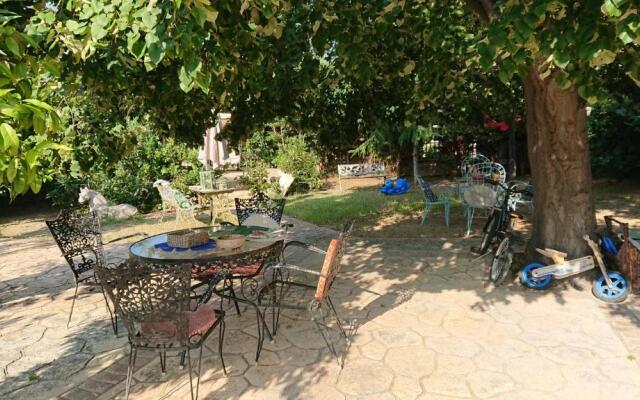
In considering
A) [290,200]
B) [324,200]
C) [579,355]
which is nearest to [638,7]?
[579,355]

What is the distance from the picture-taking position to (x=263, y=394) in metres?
2.96

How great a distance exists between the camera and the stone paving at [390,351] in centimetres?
→ 299

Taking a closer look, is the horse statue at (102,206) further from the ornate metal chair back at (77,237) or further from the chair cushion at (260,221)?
the chair cushion at (260,221)

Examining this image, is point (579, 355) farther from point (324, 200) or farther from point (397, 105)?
point (324, 200)

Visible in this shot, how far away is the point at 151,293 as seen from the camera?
2.62 meters

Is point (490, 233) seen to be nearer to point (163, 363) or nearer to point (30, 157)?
point (163, 363)

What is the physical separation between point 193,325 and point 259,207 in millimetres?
3232

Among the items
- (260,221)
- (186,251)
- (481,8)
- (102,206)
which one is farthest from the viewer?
(102,206)

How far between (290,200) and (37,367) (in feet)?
32.9

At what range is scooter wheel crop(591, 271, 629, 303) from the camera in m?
4.24

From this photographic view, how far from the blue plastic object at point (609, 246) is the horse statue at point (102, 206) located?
34.4 ft

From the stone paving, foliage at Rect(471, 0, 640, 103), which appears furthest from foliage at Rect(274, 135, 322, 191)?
foliage at Rect(471, 0, 640, 103)

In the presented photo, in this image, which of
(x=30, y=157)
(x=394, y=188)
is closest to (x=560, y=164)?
(x=30, y=157)

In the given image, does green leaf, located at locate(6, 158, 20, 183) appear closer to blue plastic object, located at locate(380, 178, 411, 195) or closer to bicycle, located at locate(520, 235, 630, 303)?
bicycle, located at locate(520, 235, 630, 303)
